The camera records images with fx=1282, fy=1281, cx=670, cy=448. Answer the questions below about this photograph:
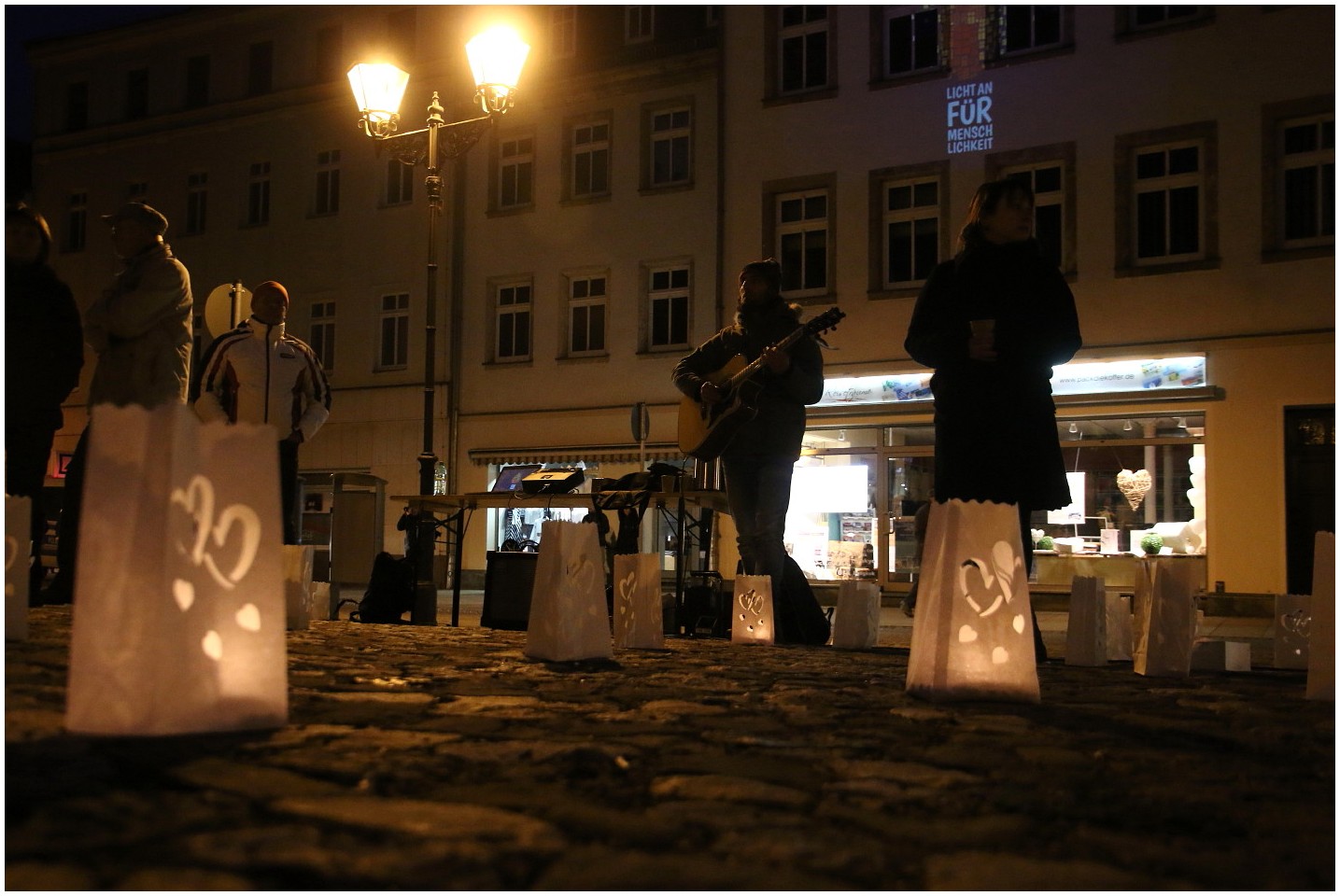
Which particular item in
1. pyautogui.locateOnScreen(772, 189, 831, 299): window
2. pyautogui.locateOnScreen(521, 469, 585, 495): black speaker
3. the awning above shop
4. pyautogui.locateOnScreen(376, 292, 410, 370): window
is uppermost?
pyautogui.locateOnScreen(772, 189, 831, 299): window

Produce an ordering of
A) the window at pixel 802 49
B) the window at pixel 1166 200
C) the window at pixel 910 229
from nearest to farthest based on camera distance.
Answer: the window at pixel 1166 200, the window at pixel 910 229, the window at pixel 802 49

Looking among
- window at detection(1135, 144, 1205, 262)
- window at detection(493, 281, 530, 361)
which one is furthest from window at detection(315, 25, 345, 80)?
window at detection(1135, 144, 1205, 262)

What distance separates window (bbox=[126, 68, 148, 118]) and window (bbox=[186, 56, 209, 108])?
1096 mm

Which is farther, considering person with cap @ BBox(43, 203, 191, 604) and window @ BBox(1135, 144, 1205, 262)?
window @ BBox(1135, 144, 1205, 262)

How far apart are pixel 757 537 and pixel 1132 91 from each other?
13.2 m

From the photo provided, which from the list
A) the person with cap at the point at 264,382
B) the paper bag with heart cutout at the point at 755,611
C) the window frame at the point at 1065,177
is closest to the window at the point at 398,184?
the window frame at the point at 1065,177

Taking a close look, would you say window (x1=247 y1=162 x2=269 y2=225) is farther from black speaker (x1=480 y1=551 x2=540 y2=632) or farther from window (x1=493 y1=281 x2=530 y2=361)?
black speaker (x1=480 y1=551 x2=540 y2=632)

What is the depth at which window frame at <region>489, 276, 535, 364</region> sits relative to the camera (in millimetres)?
22469

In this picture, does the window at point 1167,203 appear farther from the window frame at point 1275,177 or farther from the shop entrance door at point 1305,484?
the shop entrance door at point 1305,484

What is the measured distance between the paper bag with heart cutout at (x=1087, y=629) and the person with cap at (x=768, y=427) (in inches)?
67.6

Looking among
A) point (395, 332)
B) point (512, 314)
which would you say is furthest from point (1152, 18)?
point (395, 332)

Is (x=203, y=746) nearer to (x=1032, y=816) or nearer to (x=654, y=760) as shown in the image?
(x=654, y=760)

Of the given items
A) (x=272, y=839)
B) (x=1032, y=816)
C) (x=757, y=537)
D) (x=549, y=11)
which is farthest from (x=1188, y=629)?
(x=549, y=11)

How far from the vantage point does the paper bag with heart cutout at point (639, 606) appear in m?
6.54
